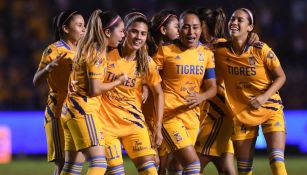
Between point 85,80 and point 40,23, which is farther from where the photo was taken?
point 40,23

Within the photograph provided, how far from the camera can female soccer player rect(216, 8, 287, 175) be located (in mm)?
9109

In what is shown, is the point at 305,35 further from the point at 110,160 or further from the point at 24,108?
the point at 110,160

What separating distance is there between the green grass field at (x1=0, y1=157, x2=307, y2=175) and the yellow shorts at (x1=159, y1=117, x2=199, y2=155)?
4.11 metres

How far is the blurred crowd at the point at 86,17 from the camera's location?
61.4 feet

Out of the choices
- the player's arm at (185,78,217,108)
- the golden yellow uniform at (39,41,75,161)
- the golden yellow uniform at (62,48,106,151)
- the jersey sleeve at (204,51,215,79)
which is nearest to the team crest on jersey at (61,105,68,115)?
the golden yellow uniform at (62,48,106,151)

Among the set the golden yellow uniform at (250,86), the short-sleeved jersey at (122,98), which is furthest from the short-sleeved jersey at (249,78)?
the short-sleeved jersey at (122,98)

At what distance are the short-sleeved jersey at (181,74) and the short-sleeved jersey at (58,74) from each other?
100cm

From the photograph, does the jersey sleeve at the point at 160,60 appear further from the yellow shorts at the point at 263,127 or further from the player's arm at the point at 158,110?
the yellow shorts at the point at 263,127

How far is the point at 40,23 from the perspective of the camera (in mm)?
20406

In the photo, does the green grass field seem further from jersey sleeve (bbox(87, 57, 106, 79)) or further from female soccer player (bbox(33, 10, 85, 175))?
jersey sleeve (bbox(87, 57, 106, 79))

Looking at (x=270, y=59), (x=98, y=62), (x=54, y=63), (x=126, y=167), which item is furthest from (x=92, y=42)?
(x=126, y=167)

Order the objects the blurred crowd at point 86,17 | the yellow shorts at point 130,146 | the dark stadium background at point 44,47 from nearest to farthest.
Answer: the yellow shorts at point 130,146
the dark stadium background at point 44,47
the blurred crowd at point 86,17

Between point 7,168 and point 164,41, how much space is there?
577 cm

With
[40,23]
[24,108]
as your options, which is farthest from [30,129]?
[40,23]
